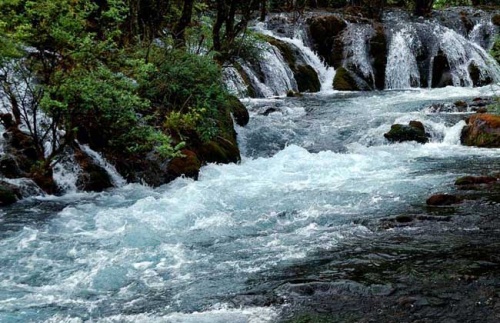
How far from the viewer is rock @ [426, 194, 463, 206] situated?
8711 millimetres

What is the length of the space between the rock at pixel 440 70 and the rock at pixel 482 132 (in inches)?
446

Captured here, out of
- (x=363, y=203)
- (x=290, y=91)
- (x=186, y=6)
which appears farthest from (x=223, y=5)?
(x=363, y=203)

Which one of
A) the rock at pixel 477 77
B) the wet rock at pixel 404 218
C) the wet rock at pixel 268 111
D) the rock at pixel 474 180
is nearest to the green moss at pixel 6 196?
the wet rock at pixel 404 218

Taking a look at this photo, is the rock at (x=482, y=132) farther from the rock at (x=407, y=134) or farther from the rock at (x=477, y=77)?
the rock at (x=477, y=77)

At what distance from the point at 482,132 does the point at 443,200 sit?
21.0 ft

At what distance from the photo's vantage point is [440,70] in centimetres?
2594

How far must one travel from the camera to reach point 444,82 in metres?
25.5

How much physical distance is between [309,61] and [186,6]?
11.3 metres

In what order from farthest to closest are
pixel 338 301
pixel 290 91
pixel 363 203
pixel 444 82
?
pixel 444 82 → pixel 290 91 → pixel 363 203 → pixel 338 301

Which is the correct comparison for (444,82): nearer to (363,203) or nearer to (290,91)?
(290,91)

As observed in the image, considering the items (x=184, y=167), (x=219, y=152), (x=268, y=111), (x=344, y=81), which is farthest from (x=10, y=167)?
(x=344, y=81)

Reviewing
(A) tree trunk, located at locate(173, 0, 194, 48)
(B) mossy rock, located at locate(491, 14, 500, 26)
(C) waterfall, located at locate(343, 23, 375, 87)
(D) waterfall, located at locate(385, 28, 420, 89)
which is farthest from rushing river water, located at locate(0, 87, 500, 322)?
(B) mossy rock, located at locate(491, 14, 500, 26)

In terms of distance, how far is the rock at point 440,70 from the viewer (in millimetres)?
25659

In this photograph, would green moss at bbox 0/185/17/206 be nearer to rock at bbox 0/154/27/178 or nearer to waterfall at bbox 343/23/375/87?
rock at bbox 0/154/27/178
